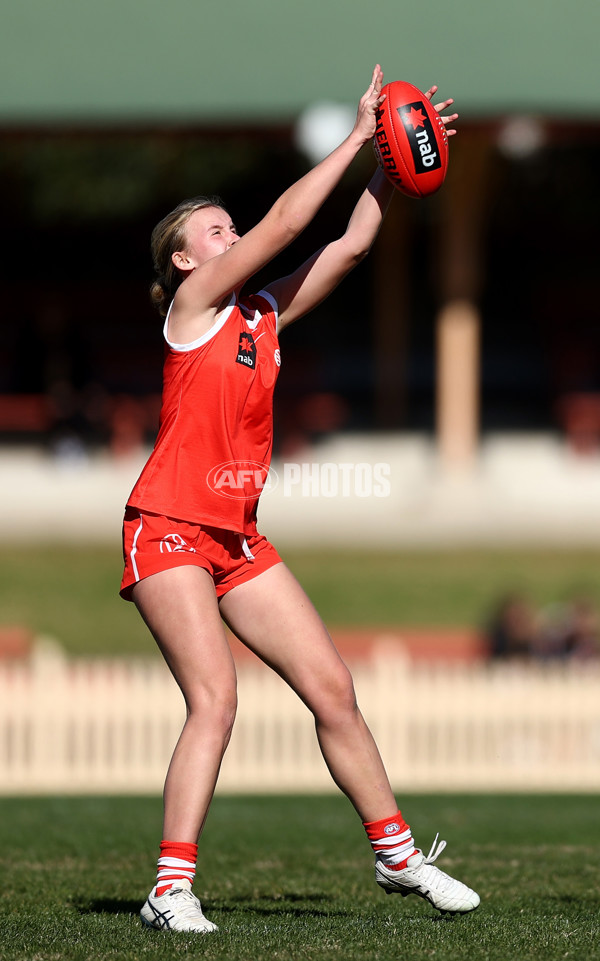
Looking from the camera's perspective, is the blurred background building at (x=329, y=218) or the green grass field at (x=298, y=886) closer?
the green grass field at (x=298, y=886)

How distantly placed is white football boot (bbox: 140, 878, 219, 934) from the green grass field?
0.20ft

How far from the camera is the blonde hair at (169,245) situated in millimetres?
4656

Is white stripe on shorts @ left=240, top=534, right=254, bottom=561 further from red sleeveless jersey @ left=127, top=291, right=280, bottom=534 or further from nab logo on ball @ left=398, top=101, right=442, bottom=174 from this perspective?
nab logo on ball @ left=398, top=101, right=442, bottom=174

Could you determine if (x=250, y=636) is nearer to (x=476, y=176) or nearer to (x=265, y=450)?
(x=265, y=450)

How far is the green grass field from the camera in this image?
13.3ft

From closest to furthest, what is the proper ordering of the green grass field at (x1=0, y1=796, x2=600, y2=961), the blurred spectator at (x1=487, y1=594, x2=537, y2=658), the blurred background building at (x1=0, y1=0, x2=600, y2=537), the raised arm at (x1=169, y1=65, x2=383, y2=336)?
1. the green grass field at (x1=0, y1=796, x2=600, y2=961)
2. the raised arm at (x1=169, y1=65, x2=383, y2=336)
3. the blurred spectator at (x1=487, y1=594, x2=537, y2=658)
4. the blurred background building at (x1=0, y1=0, x2=600, y2=537)

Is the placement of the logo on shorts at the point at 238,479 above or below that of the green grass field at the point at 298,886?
above

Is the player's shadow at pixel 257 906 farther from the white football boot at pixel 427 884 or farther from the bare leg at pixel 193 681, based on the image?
the bare leg at pixel 193 681

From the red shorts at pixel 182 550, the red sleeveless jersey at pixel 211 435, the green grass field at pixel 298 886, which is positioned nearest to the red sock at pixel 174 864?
the green grass field at pixel 298 886

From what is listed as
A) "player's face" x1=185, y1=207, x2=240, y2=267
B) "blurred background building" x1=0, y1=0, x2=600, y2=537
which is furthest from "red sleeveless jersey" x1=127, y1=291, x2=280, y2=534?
"blurred background building" x1=0, y1=0, x2=600, y2=537

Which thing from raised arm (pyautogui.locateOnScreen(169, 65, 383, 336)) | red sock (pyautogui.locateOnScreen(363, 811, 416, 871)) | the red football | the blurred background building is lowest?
red sock (pyautogui.locateOnScreen(363, 811, 416, 871))

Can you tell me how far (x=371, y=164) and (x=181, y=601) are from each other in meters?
19.1

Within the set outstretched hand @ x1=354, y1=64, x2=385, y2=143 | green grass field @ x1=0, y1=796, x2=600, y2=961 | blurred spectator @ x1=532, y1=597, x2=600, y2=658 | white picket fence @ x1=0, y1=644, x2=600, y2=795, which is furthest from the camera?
blurred spectator @ x1=532, y1=597, x2=600, y2=658

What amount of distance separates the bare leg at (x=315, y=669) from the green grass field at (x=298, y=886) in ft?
1.49
